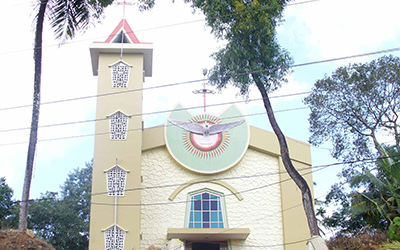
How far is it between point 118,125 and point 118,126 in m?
0.05

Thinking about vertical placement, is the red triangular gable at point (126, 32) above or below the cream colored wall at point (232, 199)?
above

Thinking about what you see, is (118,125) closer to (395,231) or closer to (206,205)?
(206,205)

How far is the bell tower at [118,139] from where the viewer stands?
1683cm

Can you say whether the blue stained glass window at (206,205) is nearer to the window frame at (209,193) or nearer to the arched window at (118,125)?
the window frame at (209,193)

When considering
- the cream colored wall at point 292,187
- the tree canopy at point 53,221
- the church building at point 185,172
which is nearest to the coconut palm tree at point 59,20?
the church building at point 185,172

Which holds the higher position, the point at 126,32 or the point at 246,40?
the point at 126,32

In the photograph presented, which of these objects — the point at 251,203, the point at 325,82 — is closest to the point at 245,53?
the point at 325,82

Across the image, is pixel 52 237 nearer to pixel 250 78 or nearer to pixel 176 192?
pixel 176 192

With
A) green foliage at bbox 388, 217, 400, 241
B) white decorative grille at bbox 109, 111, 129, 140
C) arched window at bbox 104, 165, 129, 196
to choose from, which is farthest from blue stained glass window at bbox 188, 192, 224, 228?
→ green foliage at bbox 388, 217, 400, 241

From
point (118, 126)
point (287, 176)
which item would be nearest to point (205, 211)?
point (287, 176)

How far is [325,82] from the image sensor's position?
1947 centimetres

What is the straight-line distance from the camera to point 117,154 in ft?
58.7

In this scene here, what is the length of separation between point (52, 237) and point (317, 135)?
59.3 feet

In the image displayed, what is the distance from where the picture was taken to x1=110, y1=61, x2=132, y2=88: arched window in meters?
19.0
